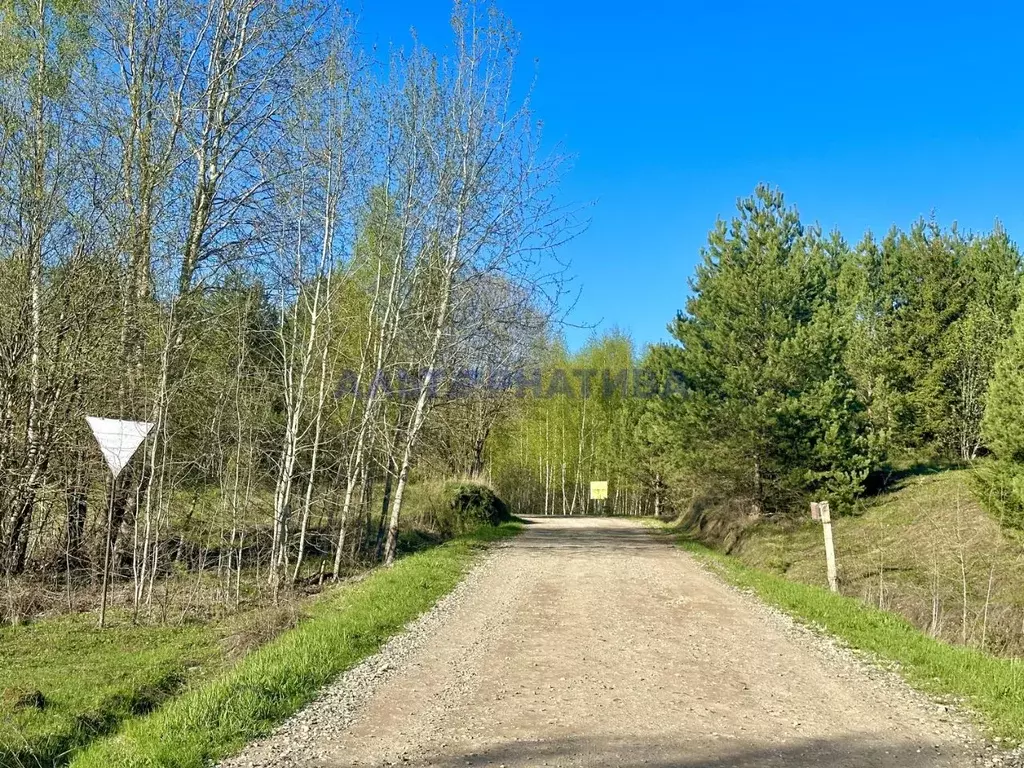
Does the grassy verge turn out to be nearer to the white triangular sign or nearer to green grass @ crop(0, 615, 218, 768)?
green grass @ crop(0, 615, 218, 768)

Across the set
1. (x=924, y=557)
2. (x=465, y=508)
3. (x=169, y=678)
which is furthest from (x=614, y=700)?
(x=465, y=508)

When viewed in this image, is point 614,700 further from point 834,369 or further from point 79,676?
point 834,369

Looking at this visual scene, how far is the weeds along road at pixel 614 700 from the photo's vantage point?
17.0 feet

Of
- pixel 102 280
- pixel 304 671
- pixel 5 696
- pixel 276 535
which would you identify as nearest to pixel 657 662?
pixel 304 671

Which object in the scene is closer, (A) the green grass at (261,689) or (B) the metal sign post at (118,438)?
(A) the green grass at (261,689)

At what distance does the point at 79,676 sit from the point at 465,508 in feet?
60.6

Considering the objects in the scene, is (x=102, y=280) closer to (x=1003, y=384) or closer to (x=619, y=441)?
(x=1003, y=384)

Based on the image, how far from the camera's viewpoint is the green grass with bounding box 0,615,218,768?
627 centimetres

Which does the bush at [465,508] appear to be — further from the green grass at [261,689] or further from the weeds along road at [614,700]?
the weeds along road at [614,700]

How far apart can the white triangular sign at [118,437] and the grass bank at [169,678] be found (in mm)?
2308

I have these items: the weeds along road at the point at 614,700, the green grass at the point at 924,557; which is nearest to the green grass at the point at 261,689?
the weeds along road at the point at 614,700

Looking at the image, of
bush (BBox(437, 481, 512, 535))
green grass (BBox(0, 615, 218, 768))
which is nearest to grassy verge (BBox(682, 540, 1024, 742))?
green grass (BBox(0, 615, 218, 768))

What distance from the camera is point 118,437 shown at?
421 inches

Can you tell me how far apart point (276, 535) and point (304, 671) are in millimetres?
6873
